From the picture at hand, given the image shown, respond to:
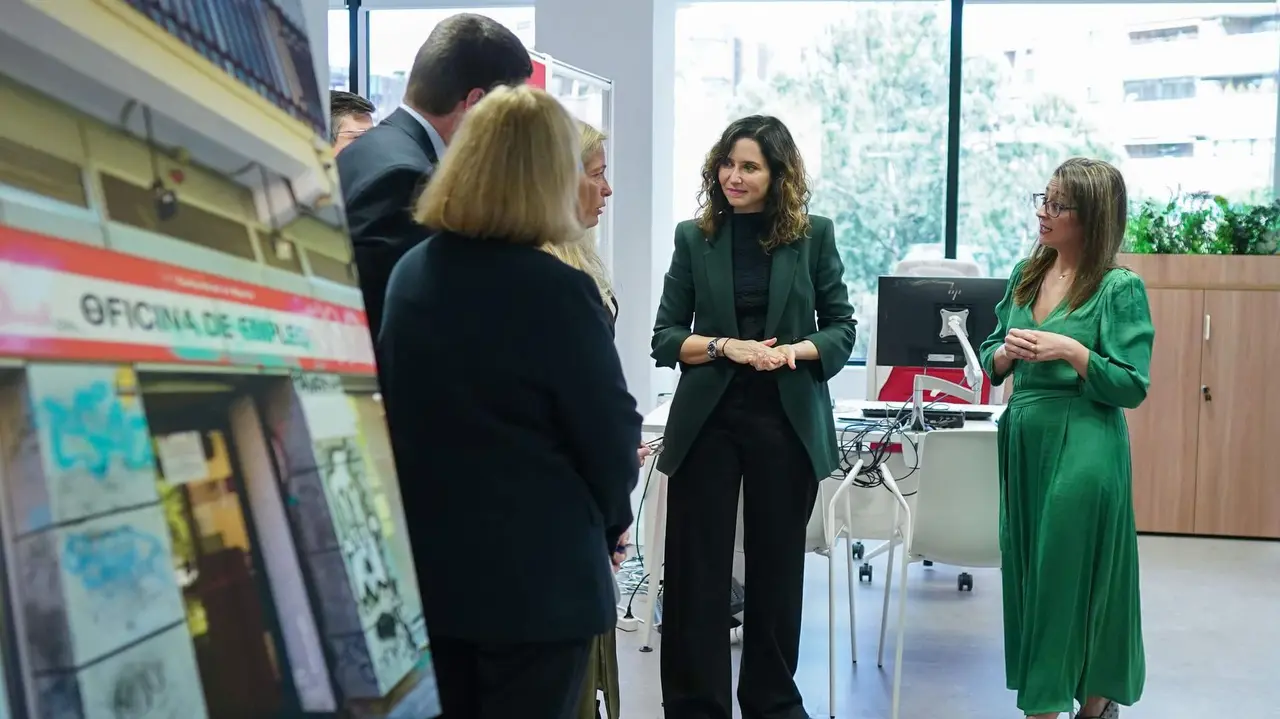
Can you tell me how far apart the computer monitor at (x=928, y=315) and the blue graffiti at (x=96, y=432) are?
2925 mm

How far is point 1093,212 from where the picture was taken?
2787 mm

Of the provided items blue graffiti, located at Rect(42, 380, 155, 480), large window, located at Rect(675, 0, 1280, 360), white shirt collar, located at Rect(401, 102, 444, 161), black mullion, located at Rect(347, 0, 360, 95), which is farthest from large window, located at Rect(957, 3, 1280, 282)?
blue graffiti, located at Rect(42, 380, 155, 480)

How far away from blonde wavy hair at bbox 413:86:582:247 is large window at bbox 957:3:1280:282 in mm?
5558

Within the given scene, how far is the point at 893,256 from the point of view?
22.7 feet

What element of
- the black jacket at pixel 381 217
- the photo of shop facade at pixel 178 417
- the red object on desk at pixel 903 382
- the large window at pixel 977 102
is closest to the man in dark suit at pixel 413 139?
the black jacket at pixel 381 217

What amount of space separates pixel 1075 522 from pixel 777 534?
28.1 inches

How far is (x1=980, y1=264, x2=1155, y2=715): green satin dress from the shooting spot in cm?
276

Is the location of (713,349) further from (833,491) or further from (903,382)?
(903,382)

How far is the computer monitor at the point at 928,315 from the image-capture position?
360 cm

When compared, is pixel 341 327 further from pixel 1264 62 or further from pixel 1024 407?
pixel 1264 62

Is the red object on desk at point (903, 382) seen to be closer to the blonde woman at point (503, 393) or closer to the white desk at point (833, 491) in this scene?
the white desk at point (833, 491)

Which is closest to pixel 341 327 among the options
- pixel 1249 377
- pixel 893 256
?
pixel 1249 377

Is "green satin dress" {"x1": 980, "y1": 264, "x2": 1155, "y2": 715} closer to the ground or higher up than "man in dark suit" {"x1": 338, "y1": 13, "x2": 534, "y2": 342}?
closer to the ground

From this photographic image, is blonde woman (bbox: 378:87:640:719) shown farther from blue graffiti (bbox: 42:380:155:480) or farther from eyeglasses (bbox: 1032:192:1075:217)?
eyeglasses (bbox: 1032:192:1075:217)
